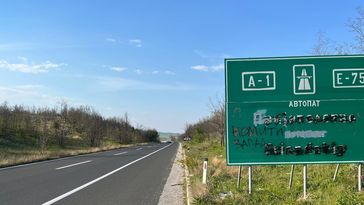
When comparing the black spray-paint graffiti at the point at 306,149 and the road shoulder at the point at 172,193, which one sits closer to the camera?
the black spray-paint graffiti at the point at 306,149

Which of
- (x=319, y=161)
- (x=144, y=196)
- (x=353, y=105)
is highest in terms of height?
(x=353, y=105)

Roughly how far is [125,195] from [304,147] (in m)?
5.10

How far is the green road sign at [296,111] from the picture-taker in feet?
32.8

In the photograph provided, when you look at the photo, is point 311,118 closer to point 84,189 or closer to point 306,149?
point 306,149

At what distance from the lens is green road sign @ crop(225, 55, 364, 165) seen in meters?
10.0

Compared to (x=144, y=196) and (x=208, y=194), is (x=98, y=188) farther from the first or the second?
(x=208, y=194)

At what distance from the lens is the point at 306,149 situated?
→ 1009 centimetres

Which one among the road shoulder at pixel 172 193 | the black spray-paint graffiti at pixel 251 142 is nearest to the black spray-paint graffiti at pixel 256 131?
the black spray-paint graffiti at pixel 251 142

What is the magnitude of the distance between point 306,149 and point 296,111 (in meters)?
0.87

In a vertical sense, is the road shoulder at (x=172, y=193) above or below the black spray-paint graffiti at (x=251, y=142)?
below

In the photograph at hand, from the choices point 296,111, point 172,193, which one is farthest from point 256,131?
point 172,193

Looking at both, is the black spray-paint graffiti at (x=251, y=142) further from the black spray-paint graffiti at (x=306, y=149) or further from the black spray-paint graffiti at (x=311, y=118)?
the black spray-paint graffiti at (x=311, y=118)

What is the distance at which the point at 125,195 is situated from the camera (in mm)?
12523

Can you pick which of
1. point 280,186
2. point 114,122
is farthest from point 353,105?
point 114,122
